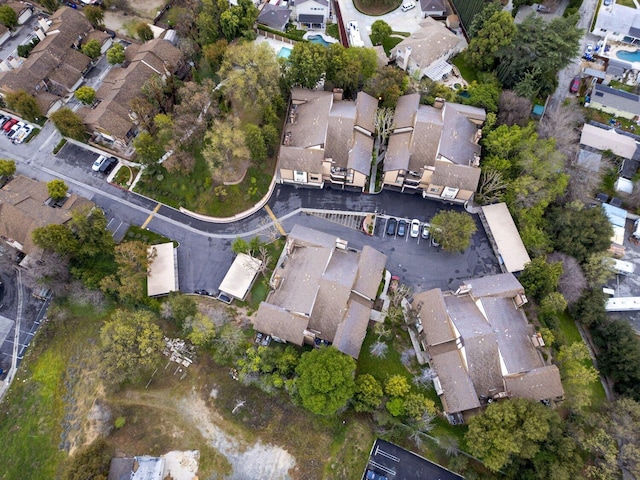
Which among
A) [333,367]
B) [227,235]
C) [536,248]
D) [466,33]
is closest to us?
[333,367]

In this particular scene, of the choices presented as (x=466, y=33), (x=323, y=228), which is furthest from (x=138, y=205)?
(x=466, y=33)

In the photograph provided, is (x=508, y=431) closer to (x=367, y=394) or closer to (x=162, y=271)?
(x=367, y=394)

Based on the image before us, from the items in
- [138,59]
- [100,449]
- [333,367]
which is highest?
[138,59]

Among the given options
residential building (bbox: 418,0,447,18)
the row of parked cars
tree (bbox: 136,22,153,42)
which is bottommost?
the row of parked cars

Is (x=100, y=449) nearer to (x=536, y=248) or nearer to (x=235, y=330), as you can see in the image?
(x=235, y=330)

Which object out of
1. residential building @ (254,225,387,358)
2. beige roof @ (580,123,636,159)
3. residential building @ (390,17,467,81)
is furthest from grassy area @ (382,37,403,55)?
residential building @ (254,225,387,358)

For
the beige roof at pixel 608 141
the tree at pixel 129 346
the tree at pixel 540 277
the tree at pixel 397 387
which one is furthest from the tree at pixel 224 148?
the beige roof at pixel 608 141

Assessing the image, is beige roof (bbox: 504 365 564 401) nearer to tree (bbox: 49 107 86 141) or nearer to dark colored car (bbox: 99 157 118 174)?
dark colored car (bbox: 99 157 118 174)
